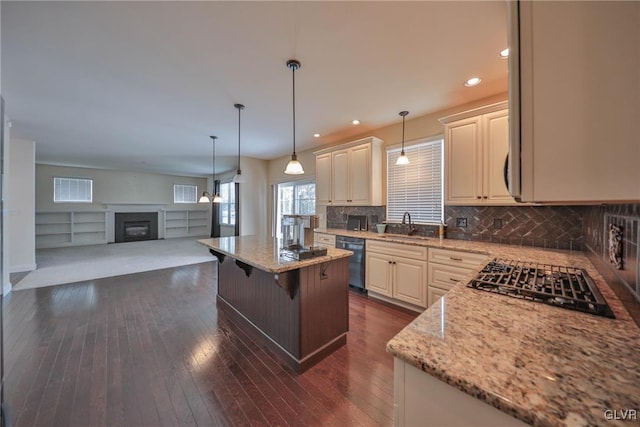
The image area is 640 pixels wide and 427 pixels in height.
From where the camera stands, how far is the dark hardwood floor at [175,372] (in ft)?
5.30

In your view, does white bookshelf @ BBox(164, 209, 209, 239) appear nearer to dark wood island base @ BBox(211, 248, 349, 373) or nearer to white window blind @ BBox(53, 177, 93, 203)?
white window blind @ BBox(53, 177, 93, 203)

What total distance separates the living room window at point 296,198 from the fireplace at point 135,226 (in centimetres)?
624

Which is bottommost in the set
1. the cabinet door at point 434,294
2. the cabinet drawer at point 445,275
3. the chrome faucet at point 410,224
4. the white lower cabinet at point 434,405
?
the cabinet door at point 434,294

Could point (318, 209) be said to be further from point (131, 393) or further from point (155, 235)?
point (155, 235)

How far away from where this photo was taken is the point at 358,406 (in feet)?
5.51

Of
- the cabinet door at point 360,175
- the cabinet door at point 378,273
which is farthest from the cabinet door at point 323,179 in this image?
the cabinet door at point 378,273

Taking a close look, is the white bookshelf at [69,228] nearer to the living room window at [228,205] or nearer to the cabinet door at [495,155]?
the living room window at [228,205]

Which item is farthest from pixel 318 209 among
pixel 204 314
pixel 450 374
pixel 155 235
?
pixel 155 235

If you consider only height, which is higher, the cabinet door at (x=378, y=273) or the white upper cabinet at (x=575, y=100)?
the white upper cabinet at (x=575, y=100)

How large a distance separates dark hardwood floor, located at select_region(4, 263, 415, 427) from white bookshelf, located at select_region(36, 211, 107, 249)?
642 centimetres

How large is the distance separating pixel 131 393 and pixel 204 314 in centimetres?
132

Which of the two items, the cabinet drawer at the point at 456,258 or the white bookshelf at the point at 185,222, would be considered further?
the white bookshelf at the point at 185,222

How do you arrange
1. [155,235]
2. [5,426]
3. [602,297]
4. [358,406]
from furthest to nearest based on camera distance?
[155,235] → [358,406] → [5,426] → [602,297]

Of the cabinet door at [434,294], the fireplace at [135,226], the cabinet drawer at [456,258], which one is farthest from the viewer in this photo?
the fireplace at [135,226]
